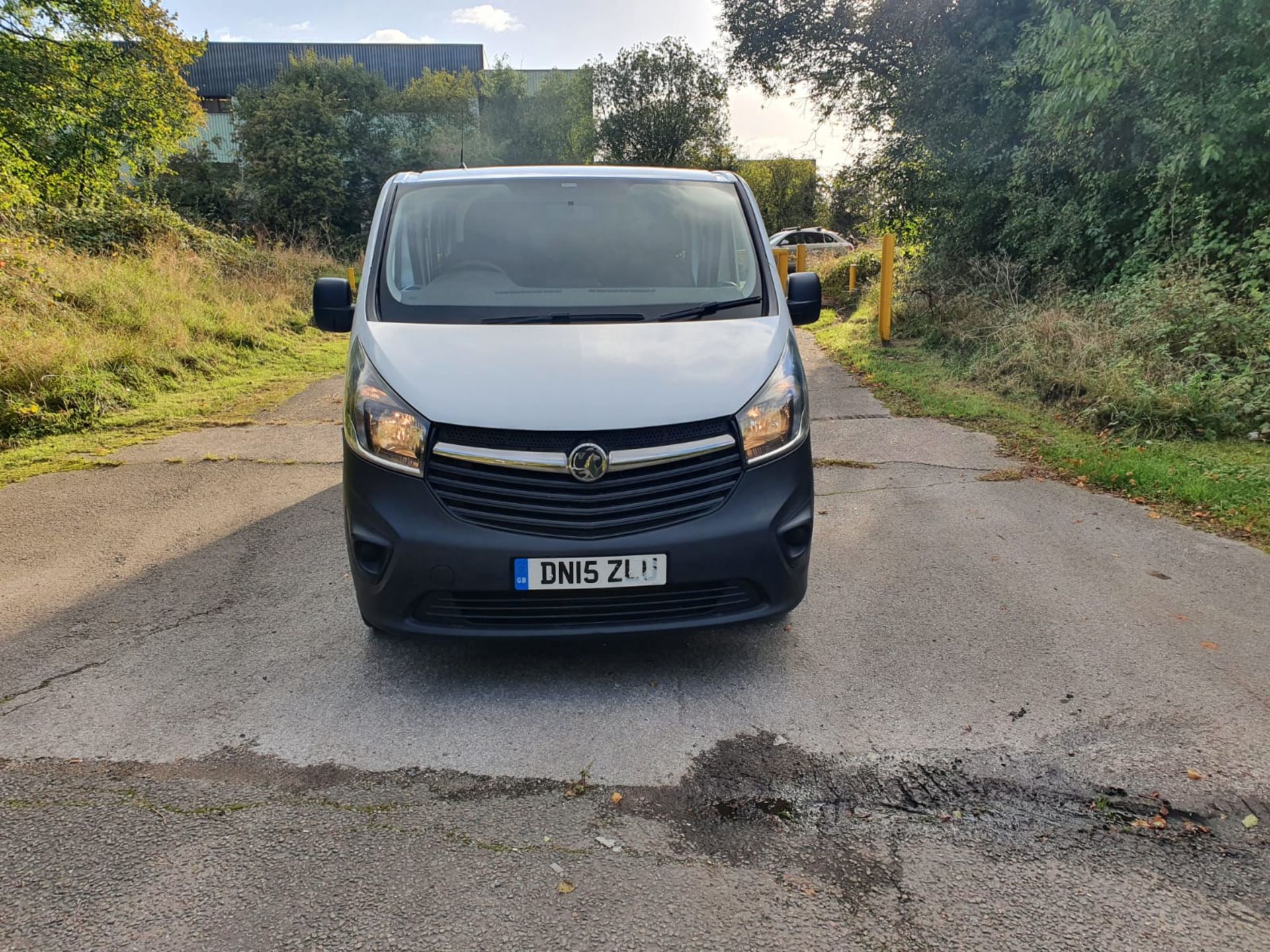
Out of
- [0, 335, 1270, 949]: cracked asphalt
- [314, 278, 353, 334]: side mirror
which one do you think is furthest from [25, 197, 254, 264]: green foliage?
[0, 335, 1270, 949]: cracked asphalt

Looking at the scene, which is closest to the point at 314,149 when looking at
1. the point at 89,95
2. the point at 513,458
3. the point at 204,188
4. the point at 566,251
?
the point at 204,188

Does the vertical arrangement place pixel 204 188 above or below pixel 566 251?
above

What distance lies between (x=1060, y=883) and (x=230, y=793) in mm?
2345

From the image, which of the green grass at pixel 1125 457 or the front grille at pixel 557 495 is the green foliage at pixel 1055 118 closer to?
the green grass at pixel 1125 457

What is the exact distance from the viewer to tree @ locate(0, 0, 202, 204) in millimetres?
16688

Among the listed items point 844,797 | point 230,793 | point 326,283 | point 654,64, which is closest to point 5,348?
point 326,283

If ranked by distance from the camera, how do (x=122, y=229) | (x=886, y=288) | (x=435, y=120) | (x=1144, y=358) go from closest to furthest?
(x=1144, y=358) → (x=886, y=288) → (x=122, y=229) → (x=435, y=120)

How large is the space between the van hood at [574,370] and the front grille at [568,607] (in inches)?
Answer: 23.4

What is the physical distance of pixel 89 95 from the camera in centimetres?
1852

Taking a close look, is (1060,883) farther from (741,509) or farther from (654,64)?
(654,64)

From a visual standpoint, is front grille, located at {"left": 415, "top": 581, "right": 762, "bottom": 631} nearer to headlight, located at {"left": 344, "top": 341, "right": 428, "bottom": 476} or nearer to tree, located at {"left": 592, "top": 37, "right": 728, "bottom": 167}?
headlight, located at {"left": 344, "top": 341, "right": 428, "bottom": 476}

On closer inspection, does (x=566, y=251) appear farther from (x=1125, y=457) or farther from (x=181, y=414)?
(x=181, y=414)

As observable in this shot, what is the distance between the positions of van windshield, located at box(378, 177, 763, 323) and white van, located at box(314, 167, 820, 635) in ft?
0.25

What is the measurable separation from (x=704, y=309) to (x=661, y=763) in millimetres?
1902
